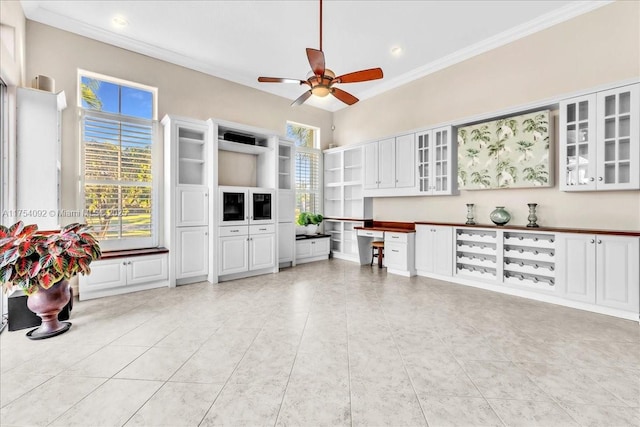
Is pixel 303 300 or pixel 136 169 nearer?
pixel 303 300

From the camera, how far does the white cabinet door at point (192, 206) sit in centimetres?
438

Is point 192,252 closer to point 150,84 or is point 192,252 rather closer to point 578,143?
point 150,84

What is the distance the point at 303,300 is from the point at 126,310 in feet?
6.70

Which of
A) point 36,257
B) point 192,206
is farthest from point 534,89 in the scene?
point 36,257

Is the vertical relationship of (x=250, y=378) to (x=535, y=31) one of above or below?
below

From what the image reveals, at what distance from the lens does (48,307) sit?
2.68 m

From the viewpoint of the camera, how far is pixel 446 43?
14.6ft

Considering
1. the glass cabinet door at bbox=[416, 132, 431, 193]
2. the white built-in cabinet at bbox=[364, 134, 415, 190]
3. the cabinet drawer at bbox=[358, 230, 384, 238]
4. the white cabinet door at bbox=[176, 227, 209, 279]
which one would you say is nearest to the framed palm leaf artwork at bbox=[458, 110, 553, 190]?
the glass cabinet door at bbox=[416, 132, 431, 193]

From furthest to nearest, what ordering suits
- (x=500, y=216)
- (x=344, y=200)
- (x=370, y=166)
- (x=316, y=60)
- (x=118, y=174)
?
(x=344, y=200) → (x=370, y=166) → (x=118, y=174) → (x=500, y=216) → (x=316, y=60)

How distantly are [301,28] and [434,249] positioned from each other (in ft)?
12.8

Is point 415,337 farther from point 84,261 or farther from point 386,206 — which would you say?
point 386,206

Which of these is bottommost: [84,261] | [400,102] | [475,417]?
[475,417]

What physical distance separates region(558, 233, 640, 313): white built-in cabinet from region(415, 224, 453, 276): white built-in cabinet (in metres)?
1.38

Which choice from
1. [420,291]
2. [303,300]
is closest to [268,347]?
[303,300]
